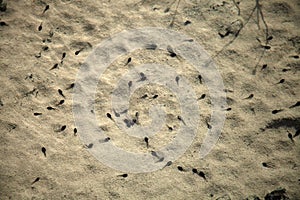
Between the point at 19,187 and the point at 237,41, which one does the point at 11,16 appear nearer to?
the point at 19,187

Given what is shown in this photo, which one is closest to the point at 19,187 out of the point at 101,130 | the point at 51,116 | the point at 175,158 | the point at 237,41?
the point at 51,116

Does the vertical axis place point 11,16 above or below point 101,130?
above

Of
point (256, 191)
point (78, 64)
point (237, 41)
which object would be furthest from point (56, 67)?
point (256, 191)

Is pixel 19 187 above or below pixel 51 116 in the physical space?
below

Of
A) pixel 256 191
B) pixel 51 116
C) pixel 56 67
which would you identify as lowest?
pixel 256 191

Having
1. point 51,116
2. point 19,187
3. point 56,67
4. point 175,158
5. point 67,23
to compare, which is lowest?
point 19,187

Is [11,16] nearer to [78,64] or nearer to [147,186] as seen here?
[78,64]
